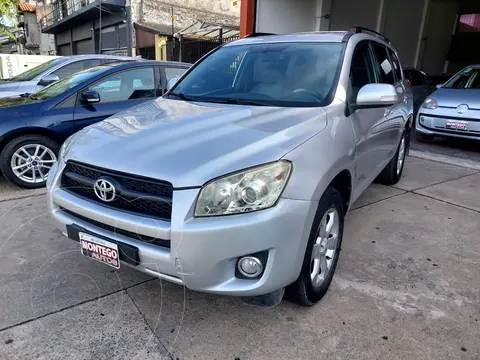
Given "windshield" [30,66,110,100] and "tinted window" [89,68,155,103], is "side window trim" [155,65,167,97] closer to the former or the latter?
"tinted window" [89,68,155,103]

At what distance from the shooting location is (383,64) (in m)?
3.93

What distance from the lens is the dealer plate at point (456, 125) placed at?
6.76m

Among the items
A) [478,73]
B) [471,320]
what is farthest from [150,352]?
[478,73]

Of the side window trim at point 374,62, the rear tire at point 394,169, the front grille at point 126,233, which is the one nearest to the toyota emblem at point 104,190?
the front grille at point 126,233

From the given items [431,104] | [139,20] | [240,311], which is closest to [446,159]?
[431,104]

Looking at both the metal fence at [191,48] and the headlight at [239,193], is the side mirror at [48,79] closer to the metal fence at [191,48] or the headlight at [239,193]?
the headlight at [239,193]

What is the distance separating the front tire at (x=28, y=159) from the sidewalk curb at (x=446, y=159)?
6.04 metres

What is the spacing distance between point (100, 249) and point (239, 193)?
0.87 meters

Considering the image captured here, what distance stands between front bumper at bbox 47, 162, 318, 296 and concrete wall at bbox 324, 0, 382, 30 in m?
10.2

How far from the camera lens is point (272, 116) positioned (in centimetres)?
238

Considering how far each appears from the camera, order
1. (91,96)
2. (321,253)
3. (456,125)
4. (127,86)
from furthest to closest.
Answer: (456,125) < (127,86) < (91,96) < (321,253)

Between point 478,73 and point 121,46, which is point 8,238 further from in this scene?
point 121,46

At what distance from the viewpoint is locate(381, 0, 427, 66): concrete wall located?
1223cm

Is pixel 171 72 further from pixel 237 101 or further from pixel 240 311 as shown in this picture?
pixel 240 311
